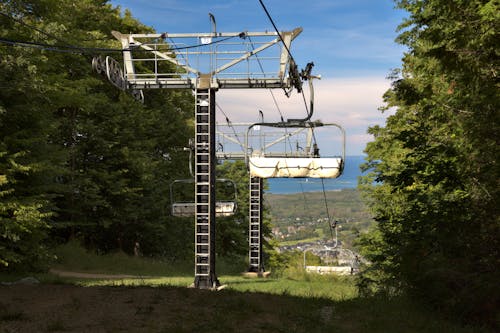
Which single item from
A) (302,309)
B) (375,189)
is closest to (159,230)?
(375,189)

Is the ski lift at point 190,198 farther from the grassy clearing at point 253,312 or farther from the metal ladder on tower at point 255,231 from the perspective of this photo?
the grassy clearing at point 253,312

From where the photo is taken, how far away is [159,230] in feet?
99.2

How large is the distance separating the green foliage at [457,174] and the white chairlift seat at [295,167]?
6.22 metres

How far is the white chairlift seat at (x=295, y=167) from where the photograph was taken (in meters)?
16.2

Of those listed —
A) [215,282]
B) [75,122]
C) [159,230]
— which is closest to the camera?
[215,282]

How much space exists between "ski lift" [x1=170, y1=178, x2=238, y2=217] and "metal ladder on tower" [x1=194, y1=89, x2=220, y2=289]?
523mm

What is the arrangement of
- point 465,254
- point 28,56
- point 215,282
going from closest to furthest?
point 465,254 → point 215,282 → point 28,56

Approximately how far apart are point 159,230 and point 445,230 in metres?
23.7

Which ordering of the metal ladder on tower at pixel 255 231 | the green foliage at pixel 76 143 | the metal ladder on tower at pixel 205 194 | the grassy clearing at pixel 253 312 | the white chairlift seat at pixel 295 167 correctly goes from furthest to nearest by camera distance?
1. the metal ladder on tower at pixel 255 231
2. the white chairlift seat at pixel 295 167
3. the green foliage at pixel 76 143
4. the metal ladder on tower at pixel 205 194
5. the grassy clearing at pixel 253 312

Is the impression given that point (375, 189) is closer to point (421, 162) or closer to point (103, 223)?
point (103, 223)

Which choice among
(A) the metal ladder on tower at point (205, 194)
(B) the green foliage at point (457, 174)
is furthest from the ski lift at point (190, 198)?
(B) the green foliage at point (457, 174)

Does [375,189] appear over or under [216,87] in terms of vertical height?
under

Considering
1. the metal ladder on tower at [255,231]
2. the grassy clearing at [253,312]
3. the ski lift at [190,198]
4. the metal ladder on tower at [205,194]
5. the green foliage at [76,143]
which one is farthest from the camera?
the metal ladder on tower at [255,231]

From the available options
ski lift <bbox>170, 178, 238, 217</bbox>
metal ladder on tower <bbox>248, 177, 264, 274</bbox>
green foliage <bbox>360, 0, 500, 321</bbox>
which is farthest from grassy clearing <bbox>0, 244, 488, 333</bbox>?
metal ladder on tower <bbox>248, 177, 264, 274</bbox>
